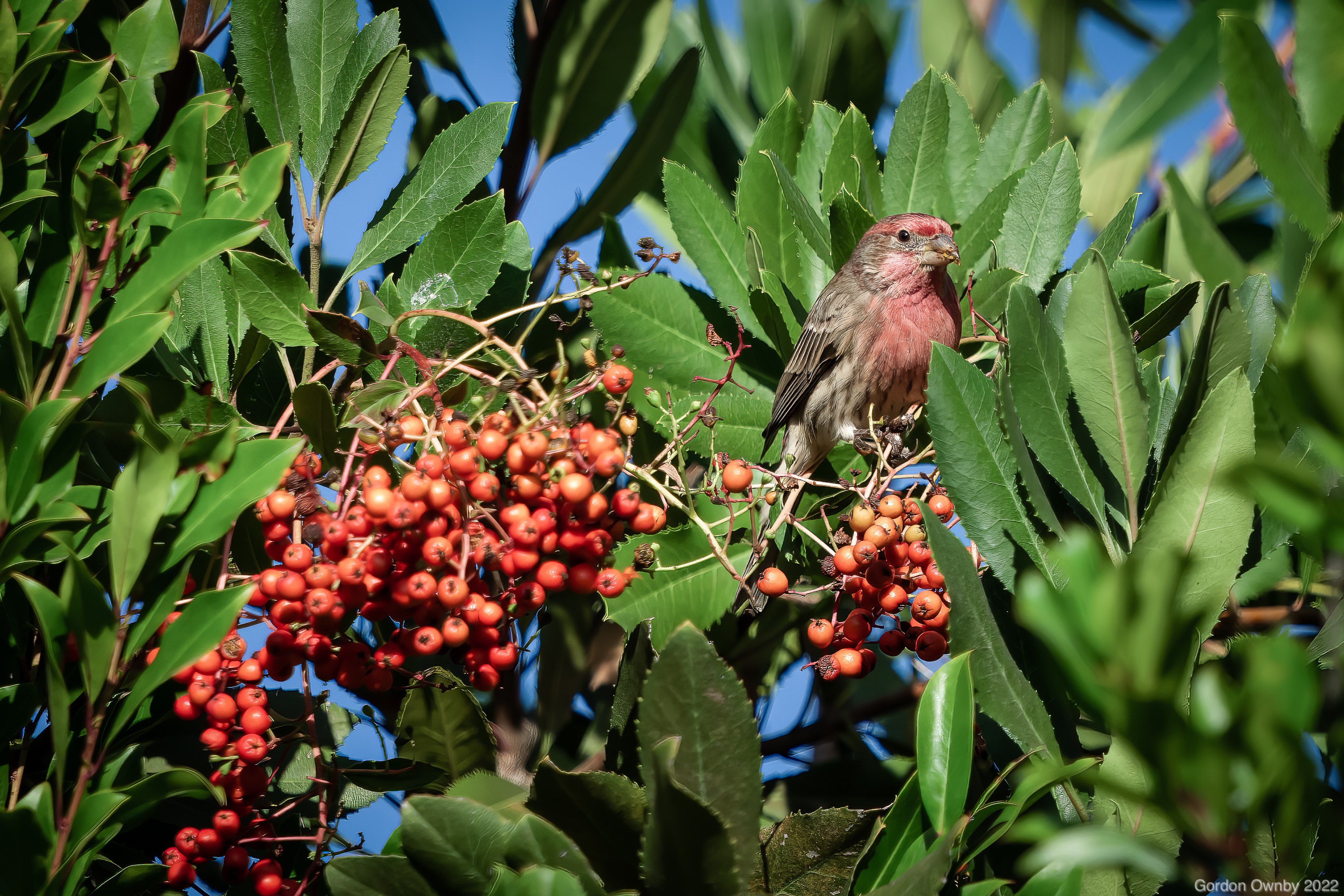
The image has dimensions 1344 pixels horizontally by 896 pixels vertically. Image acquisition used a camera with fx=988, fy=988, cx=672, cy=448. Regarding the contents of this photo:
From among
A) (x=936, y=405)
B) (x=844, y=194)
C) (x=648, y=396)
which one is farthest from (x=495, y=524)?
(x=844, y=194)

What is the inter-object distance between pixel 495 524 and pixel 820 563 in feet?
3.01

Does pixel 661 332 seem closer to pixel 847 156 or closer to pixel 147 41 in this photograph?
pixel 847 156

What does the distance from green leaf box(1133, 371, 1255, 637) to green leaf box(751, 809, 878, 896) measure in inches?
28.0

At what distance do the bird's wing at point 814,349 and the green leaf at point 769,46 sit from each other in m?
0.95

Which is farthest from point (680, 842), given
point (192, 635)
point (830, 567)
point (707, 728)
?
point (830, 567)

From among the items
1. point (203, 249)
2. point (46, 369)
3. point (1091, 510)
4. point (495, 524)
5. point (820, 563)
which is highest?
point (203, 249)

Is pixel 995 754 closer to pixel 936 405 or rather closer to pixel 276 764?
pixel 936 405

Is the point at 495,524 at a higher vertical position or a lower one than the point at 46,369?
lower

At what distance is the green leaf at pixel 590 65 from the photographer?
319 cm

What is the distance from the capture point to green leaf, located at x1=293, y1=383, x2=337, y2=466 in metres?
1.82

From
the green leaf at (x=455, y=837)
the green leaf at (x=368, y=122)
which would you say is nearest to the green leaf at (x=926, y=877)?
the green leaf at (x=455, y=837)

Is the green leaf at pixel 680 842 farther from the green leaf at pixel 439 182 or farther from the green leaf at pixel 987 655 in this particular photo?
the green leaf at pixel 439 182

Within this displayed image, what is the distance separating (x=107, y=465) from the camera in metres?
2.30

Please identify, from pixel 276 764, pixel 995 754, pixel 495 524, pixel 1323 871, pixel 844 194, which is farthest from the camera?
pixel 844 194
